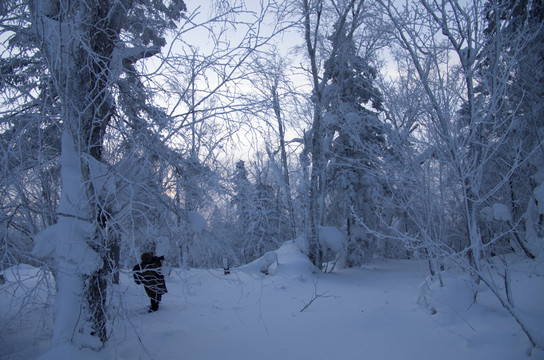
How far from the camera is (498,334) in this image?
3.91 m

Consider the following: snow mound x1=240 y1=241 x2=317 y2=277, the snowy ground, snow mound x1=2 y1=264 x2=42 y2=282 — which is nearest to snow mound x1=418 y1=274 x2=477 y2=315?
the snowy ground

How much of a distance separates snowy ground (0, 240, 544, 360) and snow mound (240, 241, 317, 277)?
258 centimetres

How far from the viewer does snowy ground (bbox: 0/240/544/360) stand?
3723mm

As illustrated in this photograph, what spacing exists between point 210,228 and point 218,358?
1.61m

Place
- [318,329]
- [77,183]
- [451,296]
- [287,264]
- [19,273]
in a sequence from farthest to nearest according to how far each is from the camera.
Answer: [287,264] < [318,329] < [451,296] < [19,273] < [77,183]

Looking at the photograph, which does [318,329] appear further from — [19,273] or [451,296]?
[19,273]

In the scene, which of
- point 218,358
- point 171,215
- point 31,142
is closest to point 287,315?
point 218,358

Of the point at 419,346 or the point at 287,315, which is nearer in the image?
the point at 419,346

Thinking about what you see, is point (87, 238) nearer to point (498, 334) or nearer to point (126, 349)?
point (126, 349)

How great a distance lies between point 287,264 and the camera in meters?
9.68

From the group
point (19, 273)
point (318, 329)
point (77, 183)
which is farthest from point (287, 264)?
point (77, 183)

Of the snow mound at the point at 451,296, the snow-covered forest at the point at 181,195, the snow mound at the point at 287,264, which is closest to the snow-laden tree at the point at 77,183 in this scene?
the snow-covered forest at the point at 181,195

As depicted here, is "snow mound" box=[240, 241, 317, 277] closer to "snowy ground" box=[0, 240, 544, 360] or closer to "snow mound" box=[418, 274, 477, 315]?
"snowy ground" box=[0, 240, 544, 360]

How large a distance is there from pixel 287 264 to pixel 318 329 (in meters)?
4.79
